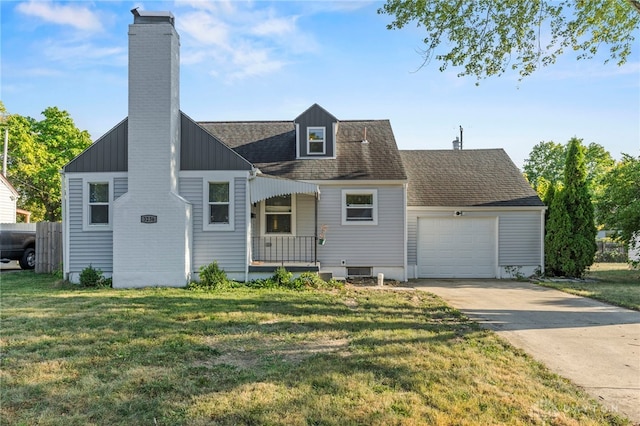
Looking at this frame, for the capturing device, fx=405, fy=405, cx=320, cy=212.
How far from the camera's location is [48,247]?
13375 mm

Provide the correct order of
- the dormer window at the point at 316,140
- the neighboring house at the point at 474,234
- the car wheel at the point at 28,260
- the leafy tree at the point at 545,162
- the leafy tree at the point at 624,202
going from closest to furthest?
the leafy tree at the point at 624,202 < the dormer window at the point at 316,140 < the neighboring house at the point at 474,234 < the car wheel at the point at 28,260 < the leafy tree at the point at 545,162

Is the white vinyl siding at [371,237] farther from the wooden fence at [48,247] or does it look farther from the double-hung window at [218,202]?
the wooden fence at [48,247]

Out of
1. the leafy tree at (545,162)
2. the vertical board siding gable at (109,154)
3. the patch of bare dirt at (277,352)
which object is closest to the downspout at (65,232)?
the vertical board siding gable at (109,154)

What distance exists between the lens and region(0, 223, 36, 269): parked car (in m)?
14.0

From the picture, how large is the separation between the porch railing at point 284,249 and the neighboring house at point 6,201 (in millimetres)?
18442

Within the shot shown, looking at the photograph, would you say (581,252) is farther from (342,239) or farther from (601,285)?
(342,239)

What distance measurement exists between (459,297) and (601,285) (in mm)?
5362

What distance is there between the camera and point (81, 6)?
9180 millimetres

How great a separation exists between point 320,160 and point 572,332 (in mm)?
8950

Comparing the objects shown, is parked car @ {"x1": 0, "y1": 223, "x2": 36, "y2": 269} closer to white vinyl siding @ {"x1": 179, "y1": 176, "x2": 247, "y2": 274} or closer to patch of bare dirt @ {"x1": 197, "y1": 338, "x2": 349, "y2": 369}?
white vinyl siding @ {"x1": 179, "y1": 176, "x2": 247, "y2": 274}

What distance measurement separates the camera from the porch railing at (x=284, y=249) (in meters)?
12.7

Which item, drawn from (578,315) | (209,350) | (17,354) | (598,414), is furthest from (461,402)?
(578,315)

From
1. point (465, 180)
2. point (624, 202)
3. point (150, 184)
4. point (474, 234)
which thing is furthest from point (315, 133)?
point (624, 202)

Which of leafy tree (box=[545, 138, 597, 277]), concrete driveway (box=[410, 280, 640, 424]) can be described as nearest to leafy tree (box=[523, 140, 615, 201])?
leafy tree (box=[545, 138, 597, 277])
